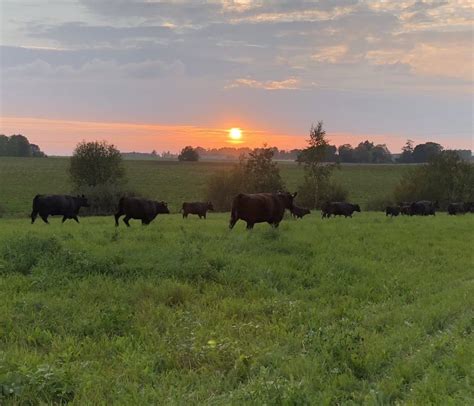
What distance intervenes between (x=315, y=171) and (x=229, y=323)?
49.5 metres

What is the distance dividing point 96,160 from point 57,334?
175ft

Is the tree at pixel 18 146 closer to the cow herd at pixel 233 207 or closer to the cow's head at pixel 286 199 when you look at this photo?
the cow herd at pixel 233 207

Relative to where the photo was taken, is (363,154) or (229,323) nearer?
(229,323)

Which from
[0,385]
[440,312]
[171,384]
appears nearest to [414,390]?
[171,384]

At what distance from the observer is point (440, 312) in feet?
27.0

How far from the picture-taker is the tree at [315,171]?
56.4m

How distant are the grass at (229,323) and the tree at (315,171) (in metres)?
41.9

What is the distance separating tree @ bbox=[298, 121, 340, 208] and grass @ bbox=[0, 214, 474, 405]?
137 ft

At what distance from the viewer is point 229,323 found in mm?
8312

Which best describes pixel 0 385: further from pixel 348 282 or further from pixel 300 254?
pixel 300 254

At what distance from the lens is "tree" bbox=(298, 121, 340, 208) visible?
56.4 metres

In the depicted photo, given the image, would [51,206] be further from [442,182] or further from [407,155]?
[407,155]

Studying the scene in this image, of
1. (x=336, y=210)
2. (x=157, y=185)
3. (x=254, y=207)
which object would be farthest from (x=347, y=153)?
(x=254, y=207)

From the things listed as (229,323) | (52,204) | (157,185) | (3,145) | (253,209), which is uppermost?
(3,145)
